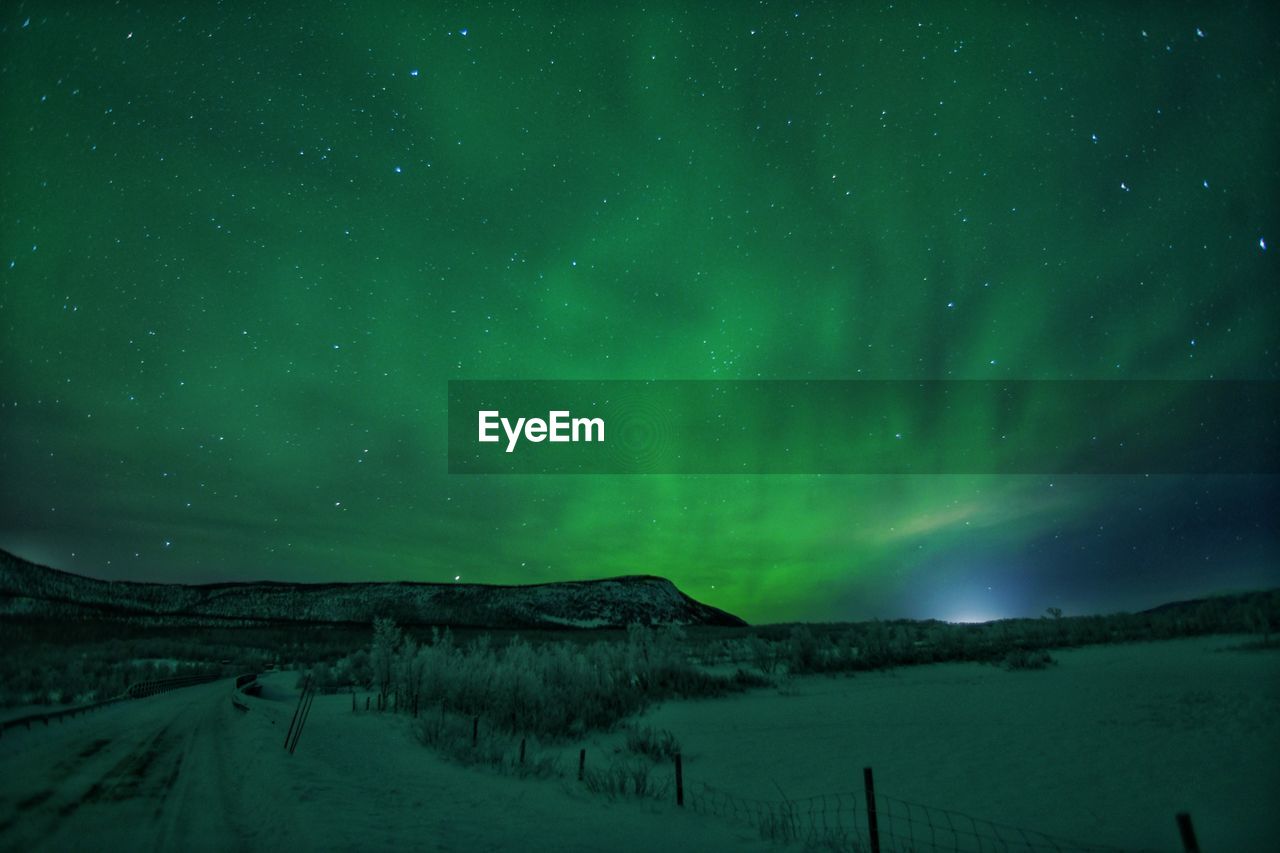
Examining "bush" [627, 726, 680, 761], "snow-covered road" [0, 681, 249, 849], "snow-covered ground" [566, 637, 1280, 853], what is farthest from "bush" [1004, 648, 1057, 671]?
"snow-covered road" [0, 681, 249, 849]

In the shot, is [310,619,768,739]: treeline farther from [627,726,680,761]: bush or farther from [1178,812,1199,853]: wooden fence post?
[1178,812,1199,853]: wooden fence post

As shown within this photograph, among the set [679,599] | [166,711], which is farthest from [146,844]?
[679,599]

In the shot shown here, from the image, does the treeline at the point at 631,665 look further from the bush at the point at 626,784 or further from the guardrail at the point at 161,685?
the guardrail at the point at 161,685

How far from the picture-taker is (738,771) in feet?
35.1

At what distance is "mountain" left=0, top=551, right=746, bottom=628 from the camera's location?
110438 mm

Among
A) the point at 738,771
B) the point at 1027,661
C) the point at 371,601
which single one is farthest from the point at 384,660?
the point at 371,601

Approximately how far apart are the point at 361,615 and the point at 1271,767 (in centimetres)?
13082

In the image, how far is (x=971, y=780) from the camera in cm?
919

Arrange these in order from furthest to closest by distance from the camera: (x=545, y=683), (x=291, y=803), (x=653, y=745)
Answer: (x=545, y=683) → (x=653, y=745) → (x=291, y=803)

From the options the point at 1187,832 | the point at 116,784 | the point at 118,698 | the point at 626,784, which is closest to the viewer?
the point at 1187,832

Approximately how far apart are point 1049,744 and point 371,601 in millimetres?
132035

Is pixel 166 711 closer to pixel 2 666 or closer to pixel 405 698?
pixel 405 698

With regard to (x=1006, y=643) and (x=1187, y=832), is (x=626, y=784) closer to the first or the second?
(x=1187, y=832)

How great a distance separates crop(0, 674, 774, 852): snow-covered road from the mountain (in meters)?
101
